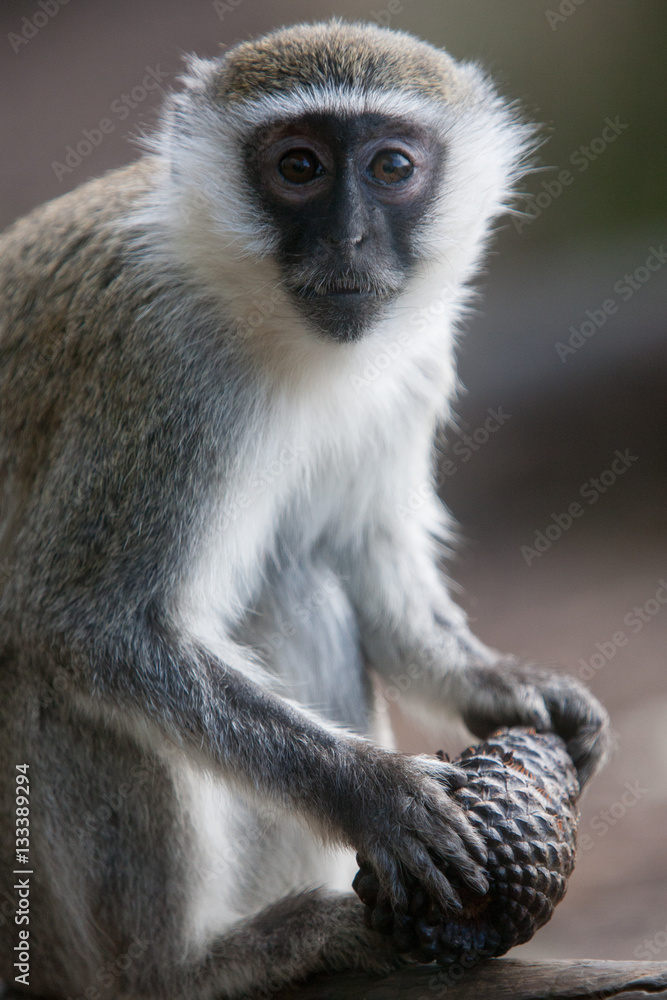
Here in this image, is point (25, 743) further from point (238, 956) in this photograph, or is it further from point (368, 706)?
point (368, 706)

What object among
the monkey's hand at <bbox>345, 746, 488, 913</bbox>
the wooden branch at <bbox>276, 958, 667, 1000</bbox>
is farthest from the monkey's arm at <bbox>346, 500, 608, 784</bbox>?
the wooden branch at <bbox>276, 958, 667, 1000</bbox>

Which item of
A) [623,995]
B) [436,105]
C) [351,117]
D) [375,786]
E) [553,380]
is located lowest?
[623,995]

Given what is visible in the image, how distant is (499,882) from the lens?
97.2 inches

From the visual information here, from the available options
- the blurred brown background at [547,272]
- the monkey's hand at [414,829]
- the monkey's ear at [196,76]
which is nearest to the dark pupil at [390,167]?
the monkey's ear at [196,76]

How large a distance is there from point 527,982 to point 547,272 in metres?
7.09

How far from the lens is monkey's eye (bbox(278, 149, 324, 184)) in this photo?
2898 mm

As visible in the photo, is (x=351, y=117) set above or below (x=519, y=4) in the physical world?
below

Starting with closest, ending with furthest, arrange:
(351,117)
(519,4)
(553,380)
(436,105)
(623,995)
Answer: (623,995)
(351,117)
(436,105)
(519,4)
(553,380)

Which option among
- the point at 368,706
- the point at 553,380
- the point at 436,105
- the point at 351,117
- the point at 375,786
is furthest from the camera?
the point at 553,380

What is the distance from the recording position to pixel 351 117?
2.91 meters

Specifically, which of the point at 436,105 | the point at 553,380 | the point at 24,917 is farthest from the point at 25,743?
the point at 553,380

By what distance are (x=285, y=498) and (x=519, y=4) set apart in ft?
20.5

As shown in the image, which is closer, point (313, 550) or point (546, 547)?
point (313, 550)

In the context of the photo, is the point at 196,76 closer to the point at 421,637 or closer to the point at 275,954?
the point at 421,637
